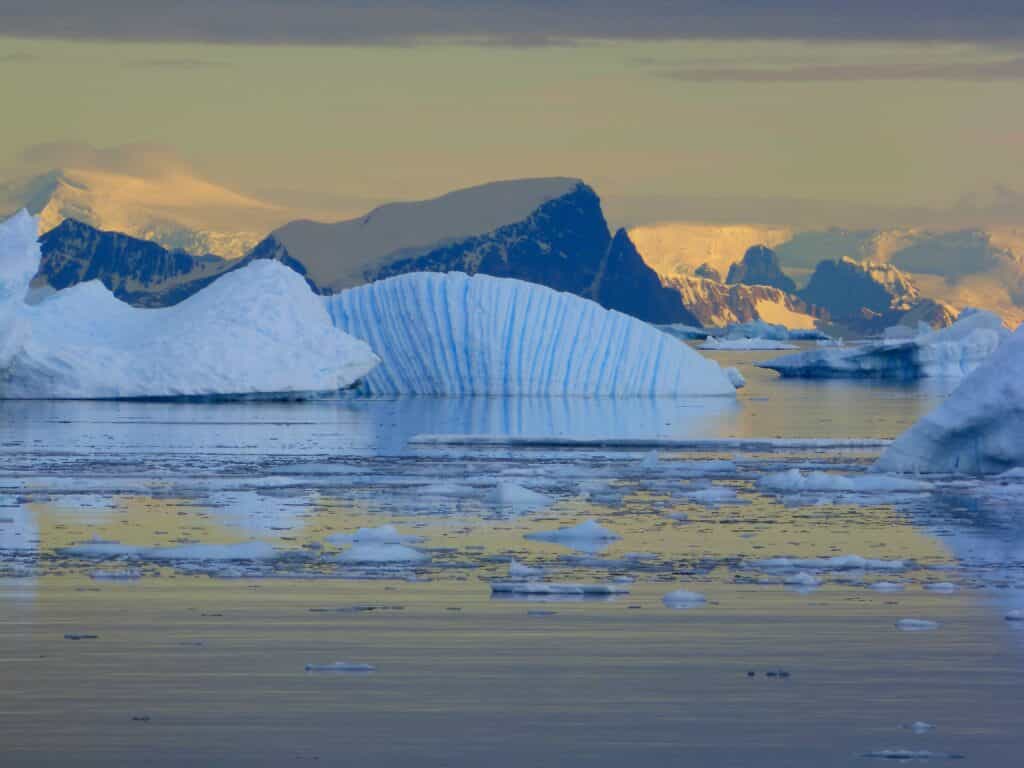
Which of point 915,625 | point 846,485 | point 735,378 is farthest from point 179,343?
point 915,625

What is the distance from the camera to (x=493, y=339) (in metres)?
33.9

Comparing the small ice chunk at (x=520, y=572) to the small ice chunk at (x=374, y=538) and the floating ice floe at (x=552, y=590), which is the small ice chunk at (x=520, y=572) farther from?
the small ice chunk at (x=374, y=538)

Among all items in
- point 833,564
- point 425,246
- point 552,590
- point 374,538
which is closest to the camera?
point 552,590

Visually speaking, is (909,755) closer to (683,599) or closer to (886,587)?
(683,599)

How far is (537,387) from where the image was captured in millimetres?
34469

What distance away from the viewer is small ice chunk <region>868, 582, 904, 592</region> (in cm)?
1007

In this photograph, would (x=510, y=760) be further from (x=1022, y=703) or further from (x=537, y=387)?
(x=537, y=387)

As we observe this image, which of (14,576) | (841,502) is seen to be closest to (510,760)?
(14,576)

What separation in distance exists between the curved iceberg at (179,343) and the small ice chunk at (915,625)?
78.5 ft

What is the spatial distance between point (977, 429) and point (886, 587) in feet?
23.4

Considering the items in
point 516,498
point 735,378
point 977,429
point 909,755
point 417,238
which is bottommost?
point 909,755

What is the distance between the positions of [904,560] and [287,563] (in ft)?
11.4

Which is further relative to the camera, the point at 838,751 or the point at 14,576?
the point at 14,576

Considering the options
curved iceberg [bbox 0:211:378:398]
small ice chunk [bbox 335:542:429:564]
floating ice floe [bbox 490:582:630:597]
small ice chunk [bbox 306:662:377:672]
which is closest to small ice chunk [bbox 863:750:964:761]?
small ice chunk [bbox 306:662:377:672]
